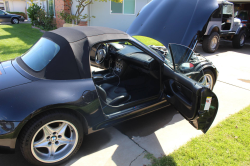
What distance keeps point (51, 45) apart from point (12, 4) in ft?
123

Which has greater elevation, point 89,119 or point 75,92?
point 75,92

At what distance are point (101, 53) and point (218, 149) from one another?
284 cm

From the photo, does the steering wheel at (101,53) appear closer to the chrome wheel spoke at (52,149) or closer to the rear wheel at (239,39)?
the chrome wheel spoke at (52,149)

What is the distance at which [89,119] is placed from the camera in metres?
2.31

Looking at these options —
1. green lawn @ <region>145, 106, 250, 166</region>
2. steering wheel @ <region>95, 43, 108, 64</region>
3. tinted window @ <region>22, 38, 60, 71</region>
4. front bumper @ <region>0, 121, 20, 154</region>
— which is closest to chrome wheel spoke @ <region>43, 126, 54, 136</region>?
front bumper @ <region>0, 121, 20, 154</region>

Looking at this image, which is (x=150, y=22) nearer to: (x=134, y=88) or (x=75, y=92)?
(x=134, y=88)

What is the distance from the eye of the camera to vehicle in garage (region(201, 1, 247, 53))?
8.04 metres

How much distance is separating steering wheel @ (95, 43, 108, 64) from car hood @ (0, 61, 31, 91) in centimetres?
196

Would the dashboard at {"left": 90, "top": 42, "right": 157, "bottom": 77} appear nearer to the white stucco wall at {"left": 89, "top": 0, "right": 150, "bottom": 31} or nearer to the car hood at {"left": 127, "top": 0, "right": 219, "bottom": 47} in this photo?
the car hood at {"left": 127, "top": 0, "right": 219, "bottom": 47}

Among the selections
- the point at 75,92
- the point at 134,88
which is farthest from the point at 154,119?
the point at 75,92

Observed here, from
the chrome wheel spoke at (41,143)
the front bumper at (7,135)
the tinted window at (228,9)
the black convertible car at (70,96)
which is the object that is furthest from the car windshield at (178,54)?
the tinted window at (228,9)

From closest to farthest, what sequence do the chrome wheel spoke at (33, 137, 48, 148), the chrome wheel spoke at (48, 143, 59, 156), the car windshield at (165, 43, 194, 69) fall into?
the chrome wheel spoke at (33, 137, 48, 148) < the chrome wheel spoke at (48, 143, 59, 156) < the car windshield at (165, 43, 194, 69)

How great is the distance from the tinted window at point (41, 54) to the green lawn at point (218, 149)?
1717mm

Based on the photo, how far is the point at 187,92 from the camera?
245cm
